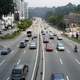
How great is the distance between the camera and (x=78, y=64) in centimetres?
5266

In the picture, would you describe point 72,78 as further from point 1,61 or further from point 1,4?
point 1,4

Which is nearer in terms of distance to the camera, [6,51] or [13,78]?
[13,78]

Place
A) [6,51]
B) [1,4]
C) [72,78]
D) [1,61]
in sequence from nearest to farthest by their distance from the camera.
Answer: [72,78] → [1,61] → [6,51] → [1,4]

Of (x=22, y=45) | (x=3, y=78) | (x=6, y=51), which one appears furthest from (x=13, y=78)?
(x=22, y=45)

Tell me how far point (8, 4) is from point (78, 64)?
178 ft

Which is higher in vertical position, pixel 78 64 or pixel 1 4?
pixel 1 4

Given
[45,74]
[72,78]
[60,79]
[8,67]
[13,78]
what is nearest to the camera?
[60,79]

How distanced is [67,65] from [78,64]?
191 centimetres

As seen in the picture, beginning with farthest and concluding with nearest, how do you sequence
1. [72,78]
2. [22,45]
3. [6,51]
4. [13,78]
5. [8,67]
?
[22,45] → [6,51] → [8,67] → [72,78] → [13,78]

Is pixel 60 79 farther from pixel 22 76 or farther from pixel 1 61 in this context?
pixel 1 61

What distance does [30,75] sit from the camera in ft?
137

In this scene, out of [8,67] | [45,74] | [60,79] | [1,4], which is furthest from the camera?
[1,4]

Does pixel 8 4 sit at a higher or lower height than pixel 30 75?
higher

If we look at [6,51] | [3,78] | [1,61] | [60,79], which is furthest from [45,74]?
[6,51]
